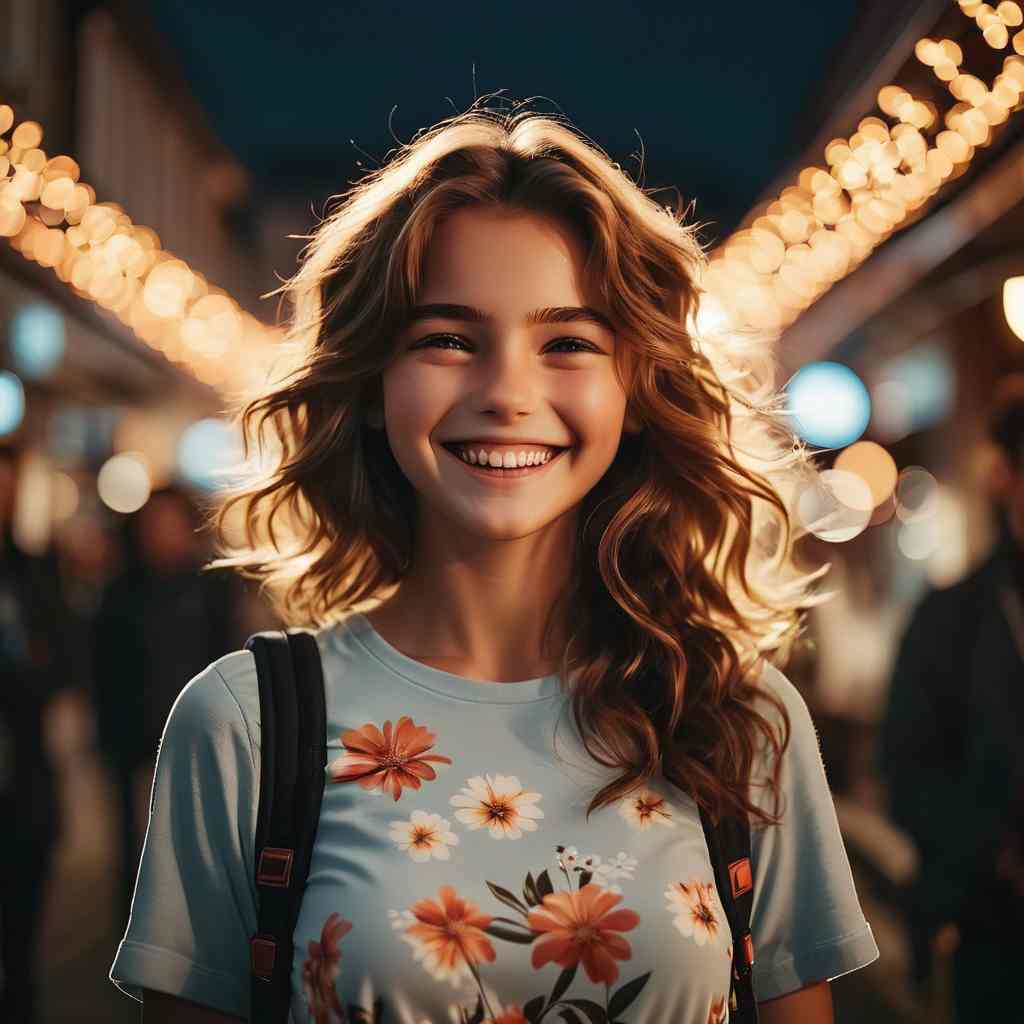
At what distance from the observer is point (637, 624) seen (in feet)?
6.67

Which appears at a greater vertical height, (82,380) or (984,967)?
(82,380)

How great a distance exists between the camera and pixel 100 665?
5.97 meters

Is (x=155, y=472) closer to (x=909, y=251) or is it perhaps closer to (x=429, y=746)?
(x=909, y=251)

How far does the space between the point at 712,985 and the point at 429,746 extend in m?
0.46

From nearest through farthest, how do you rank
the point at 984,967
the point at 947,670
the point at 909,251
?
the point at 984,967, the point at 947,670, the point at 909,251

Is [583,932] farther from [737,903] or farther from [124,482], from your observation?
[124,482]

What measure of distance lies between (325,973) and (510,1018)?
0.23m

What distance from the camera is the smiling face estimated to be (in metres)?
1.83

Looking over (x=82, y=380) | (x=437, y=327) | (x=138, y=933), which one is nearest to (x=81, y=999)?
(x=138, y=933)

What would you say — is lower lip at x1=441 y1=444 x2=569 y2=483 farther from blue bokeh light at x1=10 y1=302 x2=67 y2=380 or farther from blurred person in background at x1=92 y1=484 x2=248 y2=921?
blue bokeh light at x1=10 y1=302 x2=67 y2=380

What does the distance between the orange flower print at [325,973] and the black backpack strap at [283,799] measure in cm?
3

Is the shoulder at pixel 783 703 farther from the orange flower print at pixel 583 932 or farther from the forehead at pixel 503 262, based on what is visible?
the forehead at pixel 503 262

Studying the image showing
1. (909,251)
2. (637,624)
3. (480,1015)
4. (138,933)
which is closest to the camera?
(480,1015)

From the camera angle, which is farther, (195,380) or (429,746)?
(195,380)
